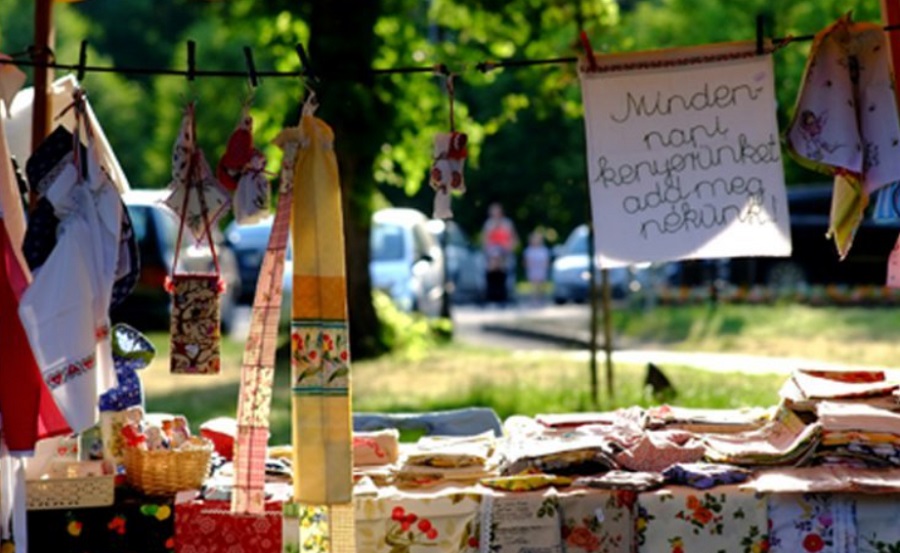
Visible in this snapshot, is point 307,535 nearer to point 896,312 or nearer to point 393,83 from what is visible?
point 393,83

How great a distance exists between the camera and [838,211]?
19.0ft

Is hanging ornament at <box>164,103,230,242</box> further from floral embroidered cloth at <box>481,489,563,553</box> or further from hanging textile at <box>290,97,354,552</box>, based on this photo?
floral embroidered cloth at <box>481,489,563,553</box>

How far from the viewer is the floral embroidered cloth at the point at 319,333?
511cm

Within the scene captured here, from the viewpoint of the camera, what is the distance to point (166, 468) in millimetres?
5559

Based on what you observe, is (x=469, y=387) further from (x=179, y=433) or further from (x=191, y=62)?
(x=191, y=62)

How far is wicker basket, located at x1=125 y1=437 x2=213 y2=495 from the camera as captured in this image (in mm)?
5551

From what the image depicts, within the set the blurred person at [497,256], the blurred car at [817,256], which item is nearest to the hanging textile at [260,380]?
the blurred car at [817,256]

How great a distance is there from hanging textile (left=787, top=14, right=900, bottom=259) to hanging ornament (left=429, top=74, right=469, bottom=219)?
1.13 metres

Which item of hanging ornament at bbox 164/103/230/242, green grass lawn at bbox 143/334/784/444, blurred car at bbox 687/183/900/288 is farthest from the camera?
blurred car at bbox 687/183/900/288

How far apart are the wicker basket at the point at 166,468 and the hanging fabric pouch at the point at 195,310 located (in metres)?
0.29

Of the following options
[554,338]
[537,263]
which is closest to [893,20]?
[554,338]

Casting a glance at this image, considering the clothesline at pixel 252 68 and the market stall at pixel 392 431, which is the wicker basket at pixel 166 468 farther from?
the clothesline at pixel 252 68

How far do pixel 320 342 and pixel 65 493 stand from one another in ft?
3.43

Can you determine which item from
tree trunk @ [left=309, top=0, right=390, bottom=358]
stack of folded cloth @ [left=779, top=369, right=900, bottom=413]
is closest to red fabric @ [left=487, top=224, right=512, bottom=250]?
tree trunk @ [left=309, top=0, right=390, bottom=358]
